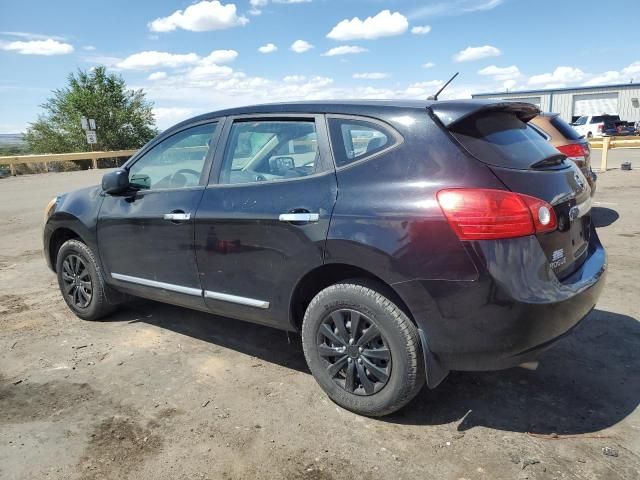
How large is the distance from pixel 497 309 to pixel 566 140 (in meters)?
5.82

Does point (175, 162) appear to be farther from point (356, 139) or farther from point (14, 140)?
point (14, 140)

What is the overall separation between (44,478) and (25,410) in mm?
824

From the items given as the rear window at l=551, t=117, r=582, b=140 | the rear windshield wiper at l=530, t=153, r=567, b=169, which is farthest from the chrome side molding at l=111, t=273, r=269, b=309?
the rear window at l=551, t=117, r=582, b=140

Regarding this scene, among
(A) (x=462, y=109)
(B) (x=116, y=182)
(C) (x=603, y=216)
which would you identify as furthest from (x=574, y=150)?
(B) (x=116, y=182)

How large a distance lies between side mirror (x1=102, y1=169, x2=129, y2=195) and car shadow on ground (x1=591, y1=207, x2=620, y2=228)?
21.7ft

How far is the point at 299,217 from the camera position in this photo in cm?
300

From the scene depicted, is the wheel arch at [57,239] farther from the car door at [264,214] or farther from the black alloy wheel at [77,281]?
the car door at [264,214]

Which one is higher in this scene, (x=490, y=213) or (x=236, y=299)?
(x=490, y=213)

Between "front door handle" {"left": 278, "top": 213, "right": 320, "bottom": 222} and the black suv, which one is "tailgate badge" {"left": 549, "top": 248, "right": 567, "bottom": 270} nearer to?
the black suv

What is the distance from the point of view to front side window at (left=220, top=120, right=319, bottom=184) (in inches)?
126

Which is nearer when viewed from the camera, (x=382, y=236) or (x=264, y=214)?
(x=382, y=236)

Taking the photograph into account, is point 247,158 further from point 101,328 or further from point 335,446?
point 101,328

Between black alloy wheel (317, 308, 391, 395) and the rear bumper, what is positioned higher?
the rear bumper

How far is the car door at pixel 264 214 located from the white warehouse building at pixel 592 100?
5121 centimetres
